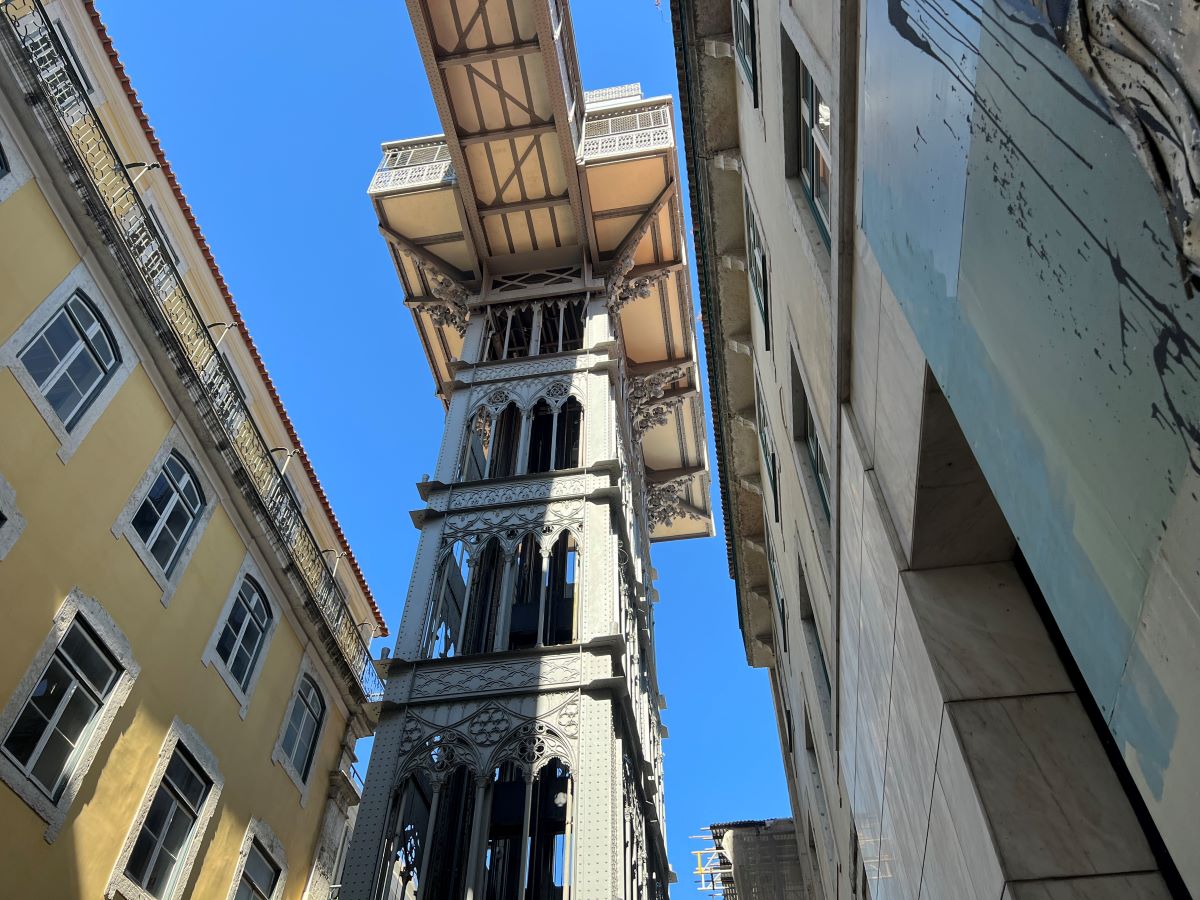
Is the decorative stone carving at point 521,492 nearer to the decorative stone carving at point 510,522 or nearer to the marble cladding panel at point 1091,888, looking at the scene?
the decorative stone carving at point 510,522

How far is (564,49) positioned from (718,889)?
25139mm

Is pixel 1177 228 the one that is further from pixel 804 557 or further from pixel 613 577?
pixel 613 577

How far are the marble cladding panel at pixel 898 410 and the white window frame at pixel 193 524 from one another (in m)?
9.71

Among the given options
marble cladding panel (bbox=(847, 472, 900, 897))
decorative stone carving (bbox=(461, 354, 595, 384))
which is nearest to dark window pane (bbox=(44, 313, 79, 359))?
marble cladding panel (bbox=(847, 472, 900, 897))

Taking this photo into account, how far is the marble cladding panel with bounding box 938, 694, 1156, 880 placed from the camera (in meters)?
3.96

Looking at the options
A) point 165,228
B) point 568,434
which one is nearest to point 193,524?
point 165,228

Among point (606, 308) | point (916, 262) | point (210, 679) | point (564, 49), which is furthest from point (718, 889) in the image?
point (916, 262)

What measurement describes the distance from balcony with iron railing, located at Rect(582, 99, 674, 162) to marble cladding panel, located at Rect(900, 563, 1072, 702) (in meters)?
21.0

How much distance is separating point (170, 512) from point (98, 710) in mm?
3129

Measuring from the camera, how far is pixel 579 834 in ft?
41.0

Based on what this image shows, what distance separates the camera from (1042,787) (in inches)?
165

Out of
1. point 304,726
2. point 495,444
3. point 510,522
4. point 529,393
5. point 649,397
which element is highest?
point 649,397

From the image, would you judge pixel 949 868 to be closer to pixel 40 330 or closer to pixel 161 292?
pixel 40 330

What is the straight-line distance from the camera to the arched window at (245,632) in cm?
1371
